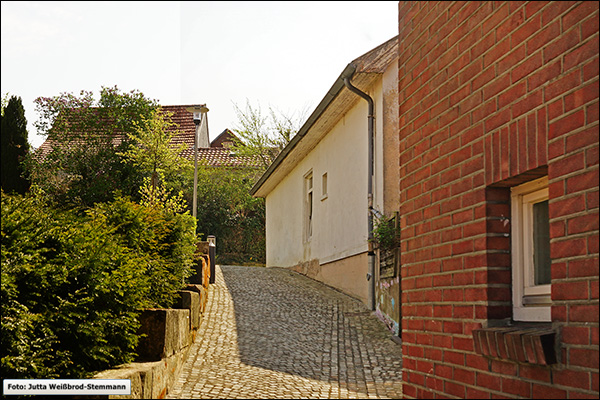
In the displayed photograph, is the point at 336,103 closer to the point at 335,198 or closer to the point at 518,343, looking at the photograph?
the point at 335,198

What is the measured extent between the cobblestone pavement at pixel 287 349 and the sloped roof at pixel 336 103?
367 centimetres

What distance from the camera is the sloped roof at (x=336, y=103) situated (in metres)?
11.4

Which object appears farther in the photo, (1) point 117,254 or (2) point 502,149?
(1) point 117,254

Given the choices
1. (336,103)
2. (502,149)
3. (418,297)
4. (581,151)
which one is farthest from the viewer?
(336,103)

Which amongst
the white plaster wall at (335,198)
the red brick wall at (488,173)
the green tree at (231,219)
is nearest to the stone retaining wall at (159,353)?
the red brick wall at (488,173)

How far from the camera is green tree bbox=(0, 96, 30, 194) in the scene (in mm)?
23547

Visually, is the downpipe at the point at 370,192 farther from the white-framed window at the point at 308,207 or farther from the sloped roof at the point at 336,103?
the white-framed window at the point at 308,207

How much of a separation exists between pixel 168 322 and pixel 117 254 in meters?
0.88

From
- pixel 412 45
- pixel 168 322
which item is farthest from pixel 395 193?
pixel 412 45

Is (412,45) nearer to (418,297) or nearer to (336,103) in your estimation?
(418,297)

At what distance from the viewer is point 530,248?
3.47 m

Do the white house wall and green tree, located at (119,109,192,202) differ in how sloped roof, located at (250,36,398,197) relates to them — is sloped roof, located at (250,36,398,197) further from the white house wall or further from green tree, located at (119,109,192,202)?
green tree, located at (119,109,192,202)

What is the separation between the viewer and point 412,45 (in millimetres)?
4426

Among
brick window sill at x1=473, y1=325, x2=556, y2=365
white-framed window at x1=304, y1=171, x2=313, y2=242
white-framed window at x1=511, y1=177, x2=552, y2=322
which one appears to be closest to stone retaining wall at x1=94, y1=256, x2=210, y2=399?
brick window sill at x1=473, y1=325, x2=556, y2=365
